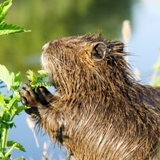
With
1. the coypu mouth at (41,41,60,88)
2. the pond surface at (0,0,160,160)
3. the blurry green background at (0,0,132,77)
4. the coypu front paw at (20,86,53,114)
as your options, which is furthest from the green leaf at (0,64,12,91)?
the blurry green background at (0,0,132,77)

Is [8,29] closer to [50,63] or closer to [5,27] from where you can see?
[5,27]

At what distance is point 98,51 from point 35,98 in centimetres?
52

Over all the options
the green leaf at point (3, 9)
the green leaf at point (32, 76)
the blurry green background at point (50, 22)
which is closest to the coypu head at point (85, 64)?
the green leaf at point (32, 76)

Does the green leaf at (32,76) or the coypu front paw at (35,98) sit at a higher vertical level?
the green leaf at (32,76)

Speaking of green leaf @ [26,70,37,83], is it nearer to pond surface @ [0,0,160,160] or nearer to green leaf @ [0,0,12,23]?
green leaf @ [0,0,12,23]

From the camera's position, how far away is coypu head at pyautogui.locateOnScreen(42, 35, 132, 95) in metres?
3.41

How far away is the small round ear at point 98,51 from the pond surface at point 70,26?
4516 mm

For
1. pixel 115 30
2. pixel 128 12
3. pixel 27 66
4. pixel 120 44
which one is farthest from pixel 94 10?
pixel 120 44

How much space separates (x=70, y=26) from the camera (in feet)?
65.6

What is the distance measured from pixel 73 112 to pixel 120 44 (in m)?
0.56

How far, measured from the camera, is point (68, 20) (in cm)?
2267

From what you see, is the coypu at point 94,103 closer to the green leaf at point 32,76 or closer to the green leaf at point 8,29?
the green leaf at point 32,76

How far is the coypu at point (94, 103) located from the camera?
3.32m

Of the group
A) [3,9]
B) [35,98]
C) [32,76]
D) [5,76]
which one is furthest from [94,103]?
[3,9]
